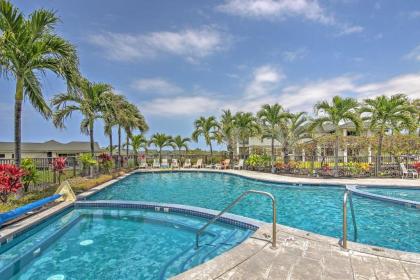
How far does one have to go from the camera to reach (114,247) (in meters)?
4.98

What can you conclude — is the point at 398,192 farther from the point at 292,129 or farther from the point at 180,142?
the point at 180,142

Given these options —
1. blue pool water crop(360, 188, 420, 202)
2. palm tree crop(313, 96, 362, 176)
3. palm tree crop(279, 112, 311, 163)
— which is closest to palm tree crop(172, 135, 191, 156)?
palm tree crop(279, 112, 311, 163)

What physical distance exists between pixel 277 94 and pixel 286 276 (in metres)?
19.9

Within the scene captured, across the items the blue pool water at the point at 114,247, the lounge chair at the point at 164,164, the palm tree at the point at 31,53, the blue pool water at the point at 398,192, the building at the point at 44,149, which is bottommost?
the blue pool water at the point at 398,192

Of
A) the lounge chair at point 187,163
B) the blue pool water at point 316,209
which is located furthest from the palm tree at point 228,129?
the blue pool water at point 316,209

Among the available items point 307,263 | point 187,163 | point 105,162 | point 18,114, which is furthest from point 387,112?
point 18,114

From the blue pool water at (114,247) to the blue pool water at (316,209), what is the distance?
2364 millimetres

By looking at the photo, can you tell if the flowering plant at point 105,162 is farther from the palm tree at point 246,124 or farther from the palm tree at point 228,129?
the palm tree at point 246,124

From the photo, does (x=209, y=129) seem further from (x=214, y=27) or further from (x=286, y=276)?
(x=286, y=276)

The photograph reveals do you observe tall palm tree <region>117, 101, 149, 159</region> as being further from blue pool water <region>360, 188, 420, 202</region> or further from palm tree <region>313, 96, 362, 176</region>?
blue pool water <region>360, 188, 420, 202</region>

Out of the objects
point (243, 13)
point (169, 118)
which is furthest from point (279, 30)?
point (169, 118)

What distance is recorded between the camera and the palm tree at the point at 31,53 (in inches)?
274

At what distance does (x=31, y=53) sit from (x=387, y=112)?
693 inches

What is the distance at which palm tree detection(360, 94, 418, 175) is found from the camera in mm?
14016
